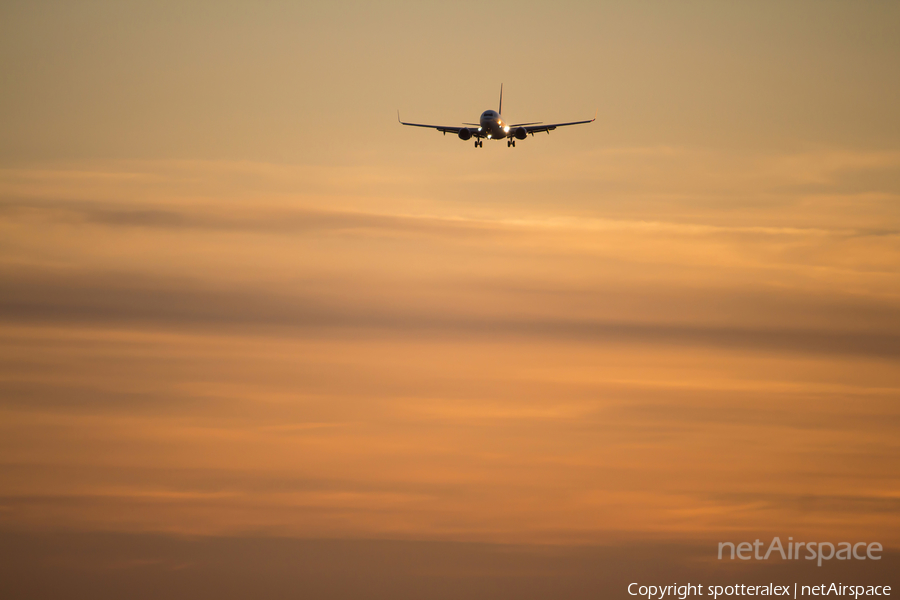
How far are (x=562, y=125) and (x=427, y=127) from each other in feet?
62.2

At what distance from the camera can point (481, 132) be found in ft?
613

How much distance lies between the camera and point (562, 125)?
7520 inches

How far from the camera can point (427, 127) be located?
630 feet

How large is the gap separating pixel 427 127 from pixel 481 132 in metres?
9.24
